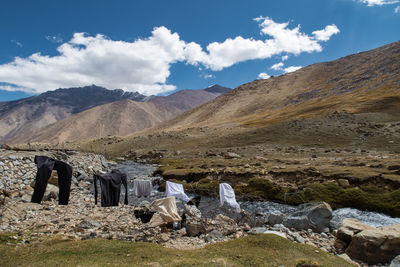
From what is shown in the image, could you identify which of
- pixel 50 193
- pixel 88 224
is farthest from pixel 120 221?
pixel 50 193

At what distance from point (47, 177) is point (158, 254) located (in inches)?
466

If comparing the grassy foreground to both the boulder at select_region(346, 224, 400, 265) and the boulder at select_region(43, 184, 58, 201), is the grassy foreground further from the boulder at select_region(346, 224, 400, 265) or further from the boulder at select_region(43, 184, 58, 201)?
the boulder at select_region(43, 184, 58, 201)

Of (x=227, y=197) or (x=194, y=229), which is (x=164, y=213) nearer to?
(x=194, y=229)

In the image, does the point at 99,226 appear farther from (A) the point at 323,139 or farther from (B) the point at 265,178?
(A) the point at 323,139

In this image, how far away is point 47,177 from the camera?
1741 cm

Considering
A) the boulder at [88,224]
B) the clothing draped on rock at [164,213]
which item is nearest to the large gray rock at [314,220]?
the clothing draped on rock at [164,213]

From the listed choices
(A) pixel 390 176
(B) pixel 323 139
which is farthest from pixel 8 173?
(B) pixel 323 139

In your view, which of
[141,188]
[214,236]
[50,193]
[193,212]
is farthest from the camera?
[141,188]

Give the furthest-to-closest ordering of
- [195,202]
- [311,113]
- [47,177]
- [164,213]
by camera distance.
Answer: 1. [311,113]
2. [195,202]
3. [47,177]
4. [164,213]

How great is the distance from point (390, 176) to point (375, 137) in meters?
25.2

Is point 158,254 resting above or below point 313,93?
below

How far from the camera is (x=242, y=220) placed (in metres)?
16.0

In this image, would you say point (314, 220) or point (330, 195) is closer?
point (314, 220)

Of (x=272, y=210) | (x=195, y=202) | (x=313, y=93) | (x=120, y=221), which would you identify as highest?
(x=313, y=93)
